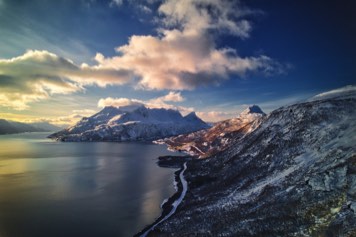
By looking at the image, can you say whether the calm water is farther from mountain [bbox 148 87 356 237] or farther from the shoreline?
mountain [bbox 148 87 356 237]

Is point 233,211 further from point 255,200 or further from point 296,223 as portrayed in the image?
point 296,223

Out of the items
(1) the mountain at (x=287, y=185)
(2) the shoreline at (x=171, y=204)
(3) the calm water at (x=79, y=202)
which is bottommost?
(2) the shoreline at (x=171, y=204)

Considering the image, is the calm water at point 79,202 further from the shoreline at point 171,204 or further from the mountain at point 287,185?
the mountain at point 287,185

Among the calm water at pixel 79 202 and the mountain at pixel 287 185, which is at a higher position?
the mountain at pixel 287 185

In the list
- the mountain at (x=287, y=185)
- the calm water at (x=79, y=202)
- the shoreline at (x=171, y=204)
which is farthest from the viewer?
the calm water at (x=79, y=202)

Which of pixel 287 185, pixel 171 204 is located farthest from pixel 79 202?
pixel 287 185

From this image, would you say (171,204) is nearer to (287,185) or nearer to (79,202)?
(79,202)

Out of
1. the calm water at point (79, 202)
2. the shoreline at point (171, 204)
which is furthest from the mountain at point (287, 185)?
the calm water at point (79, 202)

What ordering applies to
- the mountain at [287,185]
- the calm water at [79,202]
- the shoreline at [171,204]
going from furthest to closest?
the calm water at [79,202] < the shoreline at [171,204] < the mountain at [287,185]

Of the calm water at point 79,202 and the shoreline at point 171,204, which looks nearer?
the shoreline at point 171,204
